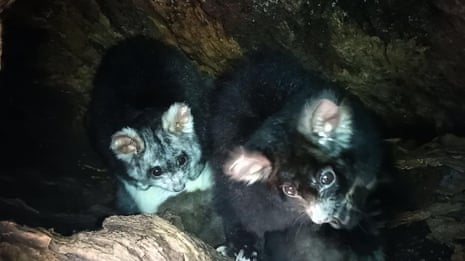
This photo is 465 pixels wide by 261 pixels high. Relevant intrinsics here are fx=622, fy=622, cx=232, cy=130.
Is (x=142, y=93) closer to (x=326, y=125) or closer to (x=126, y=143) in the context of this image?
(x=126, y=143)

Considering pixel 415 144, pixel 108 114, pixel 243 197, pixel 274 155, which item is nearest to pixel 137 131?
pixel 108 114

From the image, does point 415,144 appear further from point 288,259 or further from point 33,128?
point 33,128

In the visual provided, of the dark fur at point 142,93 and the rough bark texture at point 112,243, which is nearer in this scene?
the rough bark texture at point 112,243

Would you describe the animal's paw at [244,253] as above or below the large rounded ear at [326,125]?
below

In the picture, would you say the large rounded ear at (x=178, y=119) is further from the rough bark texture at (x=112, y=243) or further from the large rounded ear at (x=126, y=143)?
the rough bark texture at (x=112, y=243)

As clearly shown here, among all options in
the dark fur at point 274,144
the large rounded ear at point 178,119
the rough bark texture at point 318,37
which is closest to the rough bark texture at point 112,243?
the dark fur at point 274,144

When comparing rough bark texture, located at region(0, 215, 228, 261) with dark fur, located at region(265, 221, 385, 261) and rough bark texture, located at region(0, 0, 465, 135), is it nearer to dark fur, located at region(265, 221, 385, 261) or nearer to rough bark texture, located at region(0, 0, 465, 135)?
dark fur, located at region(265, 221, 385, 261)
